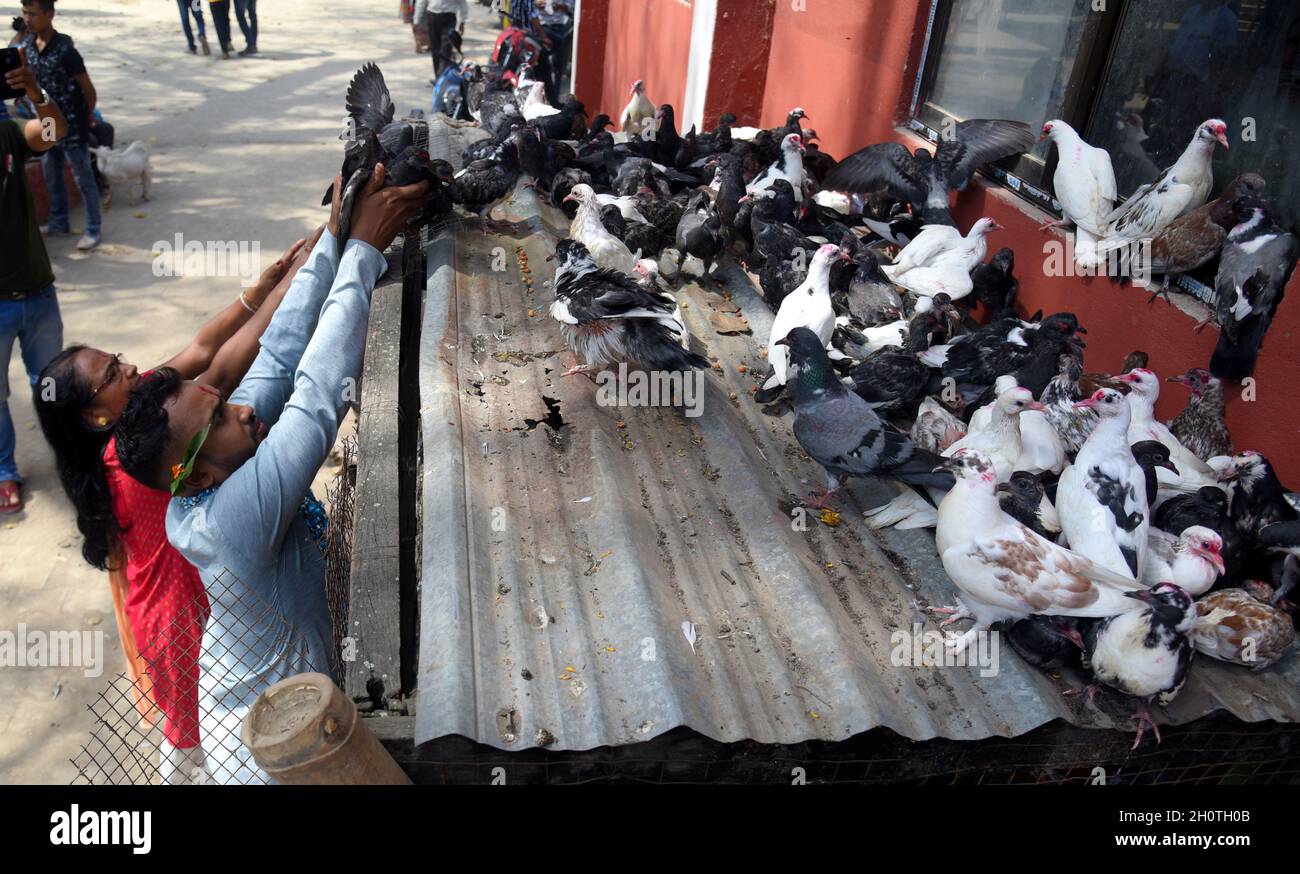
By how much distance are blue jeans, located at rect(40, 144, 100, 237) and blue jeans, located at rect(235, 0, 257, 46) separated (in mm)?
10155

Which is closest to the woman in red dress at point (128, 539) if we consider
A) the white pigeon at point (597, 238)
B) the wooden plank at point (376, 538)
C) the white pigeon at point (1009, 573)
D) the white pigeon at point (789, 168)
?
the wooden plank at point (376, 538)

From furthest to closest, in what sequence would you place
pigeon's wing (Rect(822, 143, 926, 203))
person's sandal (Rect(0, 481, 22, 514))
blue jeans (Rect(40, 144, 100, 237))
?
blue jeans (Rect(40, 144, 100, 237)) < pigeon's wing (Rect(822, 143, 926, 203)) < person's sandal (Rect(0, 481, 22, 514))

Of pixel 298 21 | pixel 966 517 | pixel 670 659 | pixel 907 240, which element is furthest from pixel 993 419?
pixel 298 21

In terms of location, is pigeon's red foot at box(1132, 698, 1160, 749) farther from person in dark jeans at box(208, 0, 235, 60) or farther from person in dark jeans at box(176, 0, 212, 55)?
person in dark jeans at box(176, 0, 212, 55)

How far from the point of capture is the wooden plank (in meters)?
2.35

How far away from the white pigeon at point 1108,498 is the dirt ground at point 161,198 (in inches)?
177

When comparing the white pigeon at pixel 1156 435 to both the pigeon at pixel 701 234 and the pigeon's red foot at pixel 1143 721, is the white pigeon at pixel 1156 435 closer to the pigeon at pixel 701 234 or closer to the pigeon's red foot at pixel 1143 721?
the pigeon's red foot at pixel 1143 721

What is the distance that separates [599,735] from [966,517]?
148 cm

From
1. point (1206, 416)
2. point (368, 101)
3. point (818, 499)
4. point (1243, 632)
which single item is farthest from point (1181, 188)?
point (368, 101)

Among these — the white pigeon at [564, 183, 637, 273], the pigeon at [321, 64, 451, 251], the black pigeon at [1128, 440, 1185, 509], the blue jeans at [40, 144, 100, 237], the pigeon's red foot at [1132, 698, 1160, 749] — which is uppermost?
the pigeon at [321, 64, 451, 251]

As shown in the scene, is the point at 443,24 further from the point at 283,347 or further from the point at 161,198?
the point at 283,347

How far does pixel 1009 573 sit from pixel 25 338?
19.5 ft

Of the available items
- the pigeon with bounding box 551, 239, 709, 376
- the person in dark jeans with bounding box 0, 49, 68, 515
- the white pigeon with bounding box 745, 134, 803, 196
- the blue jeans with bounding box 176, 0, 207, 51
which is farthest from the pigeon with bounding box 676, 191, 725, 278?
the blue jeans with bounding box 176, 0, 207, 51

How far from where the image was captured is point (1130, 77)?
4586mm
